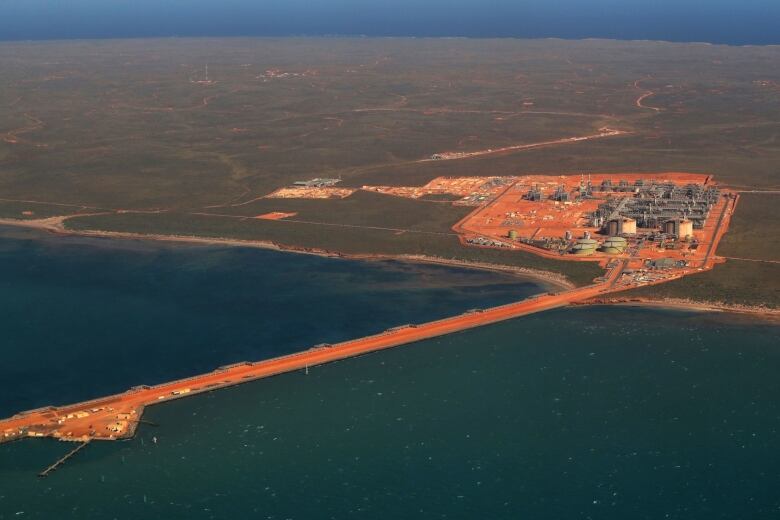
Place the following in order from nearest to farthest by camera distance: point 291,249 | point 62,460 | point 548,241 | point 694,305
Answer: point 62,460 < point 694,305 < point 548,241 < point 291,249

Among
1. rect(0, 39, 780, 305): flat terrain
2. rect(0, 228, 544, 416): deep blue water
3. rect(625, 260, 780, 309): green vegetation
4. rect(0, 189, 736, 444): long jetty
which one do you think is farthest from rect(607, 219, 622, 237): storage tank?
rect(0, 228, 544, 416): deep blue water

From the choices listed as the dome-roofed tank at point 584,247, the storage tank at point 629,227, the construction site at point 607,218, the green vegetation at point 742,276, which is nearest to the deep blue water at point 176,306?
the dome-roofed tank at point 584,247

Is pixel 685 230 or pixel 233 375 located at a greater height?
pixel 685 230

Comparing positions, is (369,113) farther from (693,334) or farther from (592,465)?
(592,465)

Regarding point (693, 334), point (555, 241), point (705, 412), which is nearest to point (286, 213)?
point (555, 241)

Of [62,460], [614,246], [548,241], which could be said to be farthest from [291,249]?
[62,460]

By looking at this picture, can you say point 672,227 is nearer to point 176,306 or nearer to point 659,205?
point 659,205
